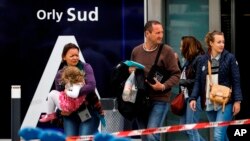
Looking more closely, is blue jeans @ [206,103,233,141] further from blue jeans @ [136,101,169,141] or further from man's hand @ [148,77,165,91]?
man's hand @ [148,77,165,91]

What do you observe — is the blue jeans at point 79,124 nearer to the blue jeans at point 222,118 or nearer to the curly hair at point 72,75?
the curly hair at point 72,75

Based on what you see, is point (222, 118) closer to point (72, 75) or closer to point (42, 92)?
point (72, 75)

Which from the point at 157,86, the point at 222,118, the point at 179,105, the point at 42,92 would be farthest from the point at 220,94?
the point at 42,92

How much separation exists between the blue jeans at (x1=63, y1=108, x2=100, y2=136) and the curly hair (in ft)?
1.17

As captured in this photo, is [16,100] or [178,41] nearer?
[16,100]

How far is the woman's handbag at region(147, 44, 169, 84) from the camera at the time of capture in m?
7.41

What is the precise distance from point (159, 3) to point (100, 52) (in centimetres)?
113

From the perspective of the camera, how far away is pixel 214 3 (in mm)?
9578

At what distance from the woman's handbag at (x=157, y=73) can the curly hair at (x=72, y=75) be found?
2.47 ft

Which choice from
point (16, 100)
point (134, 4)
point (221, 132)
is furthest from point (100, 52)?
point (221, 132)

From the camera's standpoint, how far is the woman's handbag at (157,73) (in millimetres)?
7414

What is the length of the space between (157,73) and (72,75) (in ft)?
3.17

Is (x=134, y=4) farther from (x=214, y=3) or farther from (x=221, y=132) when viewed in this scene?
(x=221, y=132)

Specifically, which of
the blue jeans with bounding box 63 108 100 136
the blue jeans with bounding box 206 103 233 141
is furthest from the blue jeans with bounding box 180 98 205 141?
the blue jeans with bounding box 63 108 100 136
